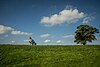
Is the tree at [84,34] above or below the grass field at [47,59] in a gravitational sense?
above

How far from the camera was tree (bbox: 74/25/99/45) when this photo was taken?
7425cm

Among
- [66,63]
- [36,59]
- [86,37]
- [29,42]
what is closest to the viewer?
[66,63]

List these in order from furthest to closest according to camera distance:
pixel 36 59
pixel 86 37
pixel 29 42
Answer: pixel 86 37 < pixel 29 42 < pixel 36 59

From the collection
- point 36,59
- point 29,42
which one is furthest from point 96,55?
point 29,42

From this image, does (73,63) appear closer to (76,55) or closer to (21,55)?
(76,55)

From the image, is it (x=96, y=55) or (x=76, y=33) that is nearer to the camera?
(x=96, y=55)

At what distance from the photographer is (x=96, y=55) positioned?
28000 millimetres

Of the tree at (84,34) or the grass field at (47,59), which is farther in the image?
the tree at (84,34)

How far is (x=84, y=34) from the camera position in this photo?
245 feet

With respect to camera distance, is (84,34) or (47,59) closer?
(47,59)

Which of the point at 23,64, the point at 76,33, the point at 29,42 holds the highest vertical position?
the point at 76,33

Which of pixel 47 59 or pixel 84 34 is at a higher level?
pixel 84 34

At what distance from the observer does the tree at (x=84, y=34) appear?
74250mm

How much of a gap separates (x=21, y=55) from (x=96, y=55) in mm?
11496
